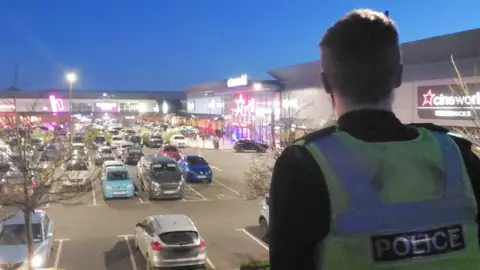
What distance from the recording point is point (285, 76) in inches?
1825

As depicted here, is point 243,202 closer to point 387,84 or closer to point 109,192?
A: point 109,192

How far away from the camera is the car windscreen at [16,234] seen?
42.9 feet

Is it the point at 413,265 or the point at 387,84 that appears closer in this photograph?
the point at 413,265

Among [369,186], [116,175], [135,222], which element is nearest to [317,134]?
[369,186]

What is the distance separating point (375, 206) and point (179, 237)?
475 inches

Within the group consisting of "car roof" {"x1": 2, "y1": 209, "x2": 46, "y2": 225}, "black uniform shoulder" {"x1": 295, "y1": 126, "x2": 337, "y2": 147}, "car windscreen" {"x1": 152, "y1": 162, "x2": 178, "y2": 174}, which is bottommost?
"car roof" {"x1": 2, "y1": 209, "x2": 46, "y2": 225}

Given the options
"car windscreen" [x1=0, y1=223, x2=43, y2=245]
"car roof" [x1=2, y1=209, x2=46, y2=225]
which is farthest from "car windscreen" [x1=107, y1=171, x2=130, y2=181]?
"car windscreen" [x1=0, y1=223, x2=43, y2=245]

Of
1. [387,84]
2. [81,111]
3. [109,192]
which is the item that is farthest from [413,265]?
[81,111]

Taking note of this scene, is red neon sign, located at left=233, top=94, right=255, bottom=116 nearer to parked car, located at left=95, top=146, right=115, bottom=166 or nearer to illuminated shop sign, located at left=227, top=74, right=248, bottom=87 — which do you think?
illuminated shop sign, located at left=227, top=74, right=248, bottom=87

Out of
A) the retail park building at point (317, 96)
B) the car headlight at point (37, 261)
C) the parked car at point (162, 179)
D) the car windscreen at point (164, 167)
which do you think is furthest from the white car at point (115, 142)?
the car headlight at point (37, 261)

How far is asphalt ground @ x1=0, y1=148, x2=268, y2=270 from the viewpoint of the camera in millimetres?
14148

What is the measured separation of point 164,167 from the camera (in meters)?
24.3

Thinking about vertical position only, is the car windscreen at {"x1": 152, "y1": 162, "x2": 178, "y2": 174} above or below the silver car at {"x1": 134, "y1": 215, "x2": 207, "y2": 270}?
above

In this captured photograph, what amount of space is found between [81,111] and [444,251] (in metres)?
87.7
